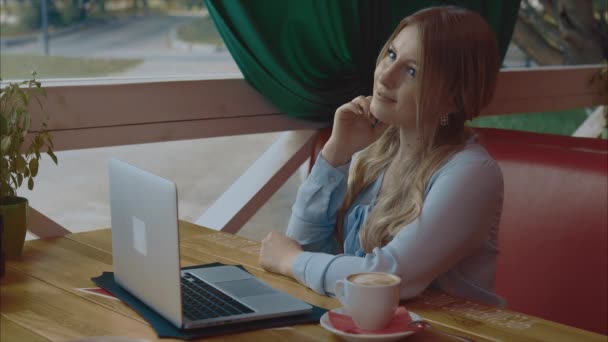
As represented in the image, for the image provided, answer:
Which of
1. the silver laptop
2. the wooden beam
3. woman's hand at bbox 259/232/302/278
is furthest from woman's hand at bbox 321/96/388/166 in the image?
the wooden beam

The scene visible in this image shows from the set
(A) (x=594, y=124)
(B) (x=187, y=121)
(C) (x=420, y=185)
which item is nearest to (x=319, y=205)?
(C) (x=420, y=185)

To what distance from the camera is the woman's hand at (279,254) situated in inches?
64.1

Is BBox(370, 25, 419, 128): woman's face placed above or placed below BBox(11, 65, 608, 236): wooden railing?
above

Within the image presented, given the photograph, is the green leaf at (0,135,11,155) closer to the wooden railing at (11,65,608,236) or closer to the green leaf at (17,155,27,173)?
the green leaf at (17,155,27,173)

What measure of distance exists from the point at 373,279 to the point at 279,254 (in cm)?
42

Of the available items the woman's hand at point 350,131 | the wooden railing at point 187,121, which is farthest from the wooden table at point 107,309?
the wooden railing at point 187,121

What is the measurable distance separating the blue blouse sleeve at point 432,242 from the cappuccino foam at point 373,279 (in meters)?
0.23

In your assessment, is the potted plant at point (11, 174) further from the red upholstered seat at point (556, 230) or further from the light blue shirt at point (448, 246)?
the red upholstered seat at point (556, 230)

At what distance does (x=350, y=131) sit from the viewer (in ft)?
6.24

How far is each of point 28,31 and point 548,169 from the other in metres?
1.52

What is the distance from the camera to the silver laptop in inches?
49.7

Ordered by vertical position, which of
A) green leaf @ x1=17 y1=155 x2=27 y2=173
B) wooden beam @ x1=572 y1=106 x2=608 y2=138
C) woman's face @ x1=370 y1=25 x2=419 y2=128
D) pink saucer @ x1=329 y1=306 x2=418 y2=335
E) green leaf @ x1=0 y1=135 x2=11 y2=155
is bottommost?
wooden beam @ x1=572 y1=106 x2=608 y2=138

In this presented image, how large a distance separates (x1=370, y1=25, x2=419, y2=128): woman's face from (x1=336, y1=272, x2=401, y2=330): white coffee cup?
0.50 m

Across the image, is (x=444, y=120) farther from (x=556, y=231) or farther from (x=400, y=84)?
(x=556, y=231)
